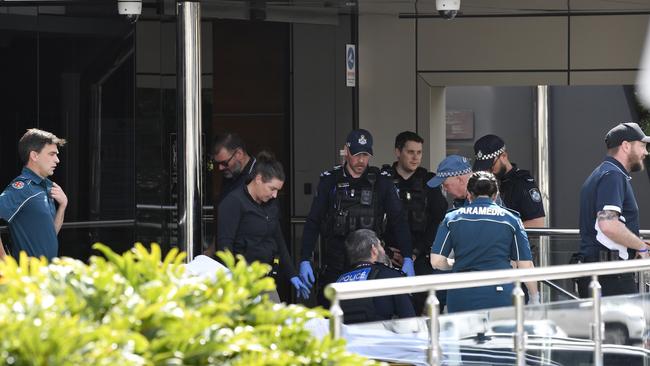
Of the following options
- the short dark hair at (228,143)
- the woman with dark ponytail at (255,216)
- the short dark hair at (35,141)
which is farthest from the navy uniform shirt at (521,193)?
the short dark hair at (35,141)

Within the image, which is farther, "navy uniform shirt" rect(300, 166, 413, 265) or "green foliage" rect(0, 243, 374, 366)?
"navy uniform shirt" rect(300, 166, 413, 265)

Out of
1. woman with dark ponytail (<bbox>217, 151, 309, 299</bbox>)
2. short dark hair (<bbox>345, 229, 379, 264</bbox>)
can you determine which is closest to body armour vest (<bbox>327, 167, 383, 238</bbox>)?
woman with dark ponytail (<bbox>217, 151, 309, 299</bbox>)

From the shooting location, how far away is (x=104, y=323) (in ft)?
12.1

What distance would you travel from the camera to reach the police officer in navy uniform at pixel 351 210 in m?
8.89

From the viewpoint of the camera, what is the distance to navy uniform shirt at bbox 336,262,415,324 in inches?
281

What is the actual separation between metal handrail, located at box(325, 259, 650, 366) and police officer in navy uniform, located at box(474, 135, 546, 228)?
279 centimetres

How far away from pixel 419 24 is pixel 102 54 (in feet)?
9.96

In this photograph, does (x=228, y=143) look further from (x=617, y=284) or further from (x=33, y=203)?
(x=617, y=284)

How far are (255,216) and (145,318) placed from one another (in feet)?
15.4

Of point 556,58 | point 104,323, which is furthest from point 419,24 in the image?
point 104,323

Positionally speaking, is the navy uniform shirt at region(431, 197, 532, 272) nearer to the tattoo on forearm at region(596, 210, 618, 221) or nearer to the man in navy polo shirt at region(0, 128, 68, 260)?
the tattoo on forearm at region(596, 210, 618, 221)

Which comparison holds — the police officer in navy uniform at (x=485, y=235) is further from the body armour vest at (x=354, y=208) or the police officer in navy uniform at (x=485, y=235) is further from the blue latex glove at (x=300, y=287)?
the blue latex glove at (x=300, y=287)

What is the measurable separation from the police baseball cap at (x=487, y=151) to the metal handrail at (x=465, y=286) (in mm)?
2781

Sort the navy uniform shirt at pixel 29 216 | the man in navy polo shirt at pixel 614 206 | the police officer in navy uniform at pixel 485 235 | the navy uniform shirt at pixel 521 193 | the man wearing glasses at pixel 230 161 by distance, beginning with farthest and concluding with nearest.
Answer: the man wearing glasses at pixel 230 161, the navy uniform shirt at pixel 521 193, the man in navy polo shirt at pixel 614 206, the navy uniform shirt at pixel 29 216, the police officer in navy uniform at pixel 485 235
